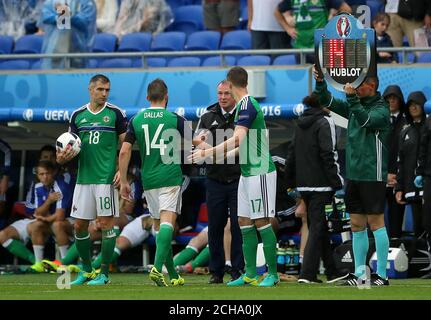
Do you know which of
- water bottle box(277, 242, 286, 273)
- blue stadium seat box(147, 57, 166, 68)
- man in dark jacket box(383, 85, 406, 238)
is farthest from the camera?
blue stadium seat box(147, 57, 166, 68)

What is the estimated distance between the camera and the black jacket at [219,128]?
41.8ft

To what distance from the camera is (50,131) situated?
56.6ft

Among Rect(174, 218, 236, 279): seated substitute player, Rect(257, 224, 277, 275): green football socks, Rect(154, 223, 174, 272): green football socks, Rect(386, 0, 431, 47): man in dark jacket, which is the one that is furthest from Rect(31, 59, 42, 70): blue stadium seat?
Rect(257, 224, 277, 275): green football socks

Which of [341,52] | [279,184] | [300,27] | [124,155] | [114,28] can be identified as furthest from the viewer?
[114,28]

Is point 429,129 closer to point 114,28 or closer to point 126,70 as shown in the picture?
point 126,70

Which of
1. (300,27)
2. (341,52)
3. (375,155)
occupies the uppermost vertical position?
(300,27)

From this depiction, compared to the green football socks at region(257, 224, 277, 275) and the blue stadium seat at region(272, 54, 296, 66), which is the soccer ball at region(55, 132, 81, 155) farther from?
the blue stadium seat at region(272, 54, 296, 66)

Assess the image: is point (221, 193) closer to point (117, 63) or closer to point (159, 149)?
point (159, 149)

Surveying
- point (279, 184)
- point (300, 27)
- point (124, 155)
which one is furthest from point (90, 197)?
point (300, 27)

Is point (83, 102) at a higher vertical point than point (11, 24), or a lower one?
lower

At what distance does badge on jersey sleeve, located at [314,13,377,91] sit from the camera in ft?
36.1

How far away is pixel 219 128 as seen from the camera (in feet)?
42.2

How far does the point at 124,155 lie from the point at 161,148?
37cm

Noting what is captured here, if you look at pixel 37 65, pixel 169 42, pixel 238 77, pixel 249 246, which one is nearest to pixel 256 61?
pixel 169 42
